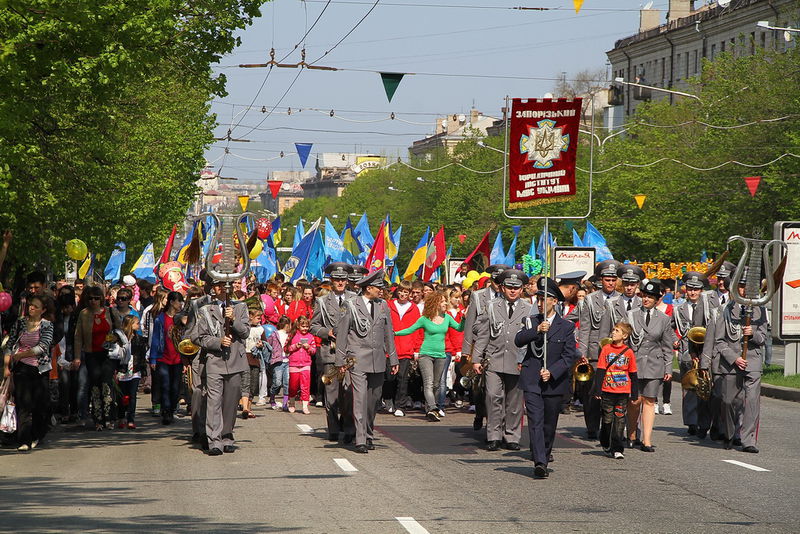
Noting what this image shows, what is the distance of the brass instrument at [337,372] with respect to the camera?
1470 cm

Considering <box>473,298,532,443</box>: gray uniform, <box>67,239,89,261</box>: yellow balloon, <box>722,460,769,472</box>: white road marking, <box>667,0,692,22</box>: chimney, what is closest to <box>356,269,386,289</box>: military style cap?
<box>473,298,532,443</box>: gray uniform

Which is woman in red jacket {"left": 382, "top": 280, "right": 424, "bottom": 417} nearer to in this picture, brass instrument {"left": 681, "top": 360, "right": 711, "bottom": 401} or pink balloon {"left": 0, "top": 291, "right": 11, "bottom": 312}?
brass instrument {"left": 681, "top": 360, "right": 711, "bottom": 401}

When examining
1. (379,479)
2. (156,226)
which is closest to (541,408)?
(379,479)

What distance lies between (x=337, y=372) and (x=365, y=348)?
42 cm

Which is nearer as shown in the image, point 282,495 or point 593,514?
point 593,514

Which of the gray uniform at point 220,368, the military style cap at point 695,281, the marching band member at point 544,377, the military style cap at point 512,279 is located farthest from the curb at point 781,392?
the gray uniform at point 220,368

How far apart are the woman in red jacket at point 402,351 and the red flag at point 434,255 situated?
12.5 meters

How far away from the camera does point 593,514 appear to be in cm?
1017

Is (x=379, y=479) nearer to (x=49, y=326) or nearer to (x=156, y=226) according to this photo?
(x=49, y=326)

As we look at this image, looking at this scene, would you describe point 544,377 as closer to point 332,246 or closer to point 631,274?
point 631,274

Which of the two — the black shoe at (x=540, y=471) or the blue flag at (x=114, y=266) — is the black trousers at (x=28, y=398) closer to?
the black shoe at (x=540, y=471)

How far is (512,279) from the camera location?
14.4 metres

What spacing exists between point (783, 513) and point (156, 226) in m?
29.9

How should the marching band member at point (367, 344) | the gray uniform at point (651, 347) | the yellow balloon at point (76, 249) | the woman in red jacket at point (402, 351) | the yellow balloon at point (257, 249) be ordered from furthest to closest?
the yellow balloon at point (257, 249) → the yellow balloon at point (76, 249) → the woman in red jacket at point (402, 351) → the gray uniform at point (651, 347) → the marching band member at point (367, 344)
